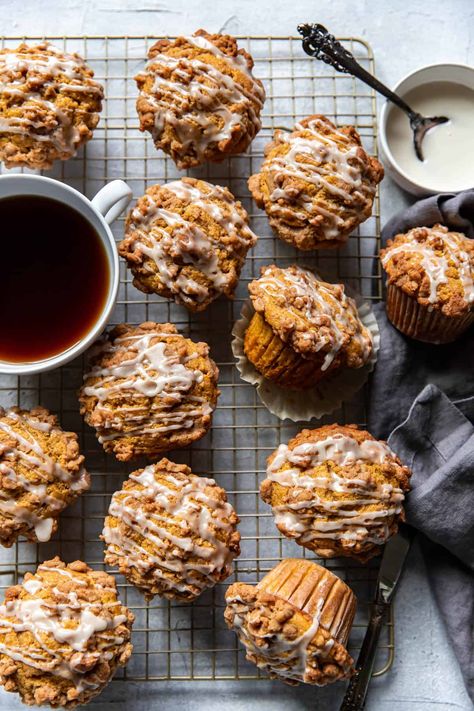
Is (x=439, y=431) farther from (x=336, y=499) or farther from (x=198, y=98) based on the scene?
(x=198, y=98)

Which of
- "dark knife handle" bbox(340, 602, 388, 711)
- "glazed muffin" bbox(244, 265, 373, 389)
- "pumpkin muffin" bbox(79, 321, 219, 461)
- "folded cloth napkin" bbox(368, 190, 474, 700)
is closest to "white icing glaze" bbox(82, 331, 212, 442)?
"pumpkin muffin" bbox(79, 321, 219, 461)

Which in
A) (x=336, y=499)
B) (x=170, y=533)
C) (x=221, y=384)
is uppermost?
(x=221, y=384)

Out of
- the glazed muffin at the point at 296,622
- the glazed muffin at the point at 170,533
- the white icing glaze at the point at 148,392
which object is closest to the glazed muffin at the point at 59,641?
the glazed muffin at the point at 170,533

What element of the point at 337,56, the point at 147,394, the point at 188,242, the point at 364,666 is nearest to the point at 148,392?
the point at 147,394

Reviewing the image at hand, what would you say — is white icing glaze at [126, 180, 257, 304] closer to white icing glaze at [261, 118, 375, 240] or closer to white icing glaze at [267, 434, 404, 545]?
white icing glaze at [261, 118, 375, 240]

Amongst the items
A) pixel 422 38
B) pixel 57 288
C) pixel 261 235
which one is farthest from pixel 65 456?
pixel 422 38
